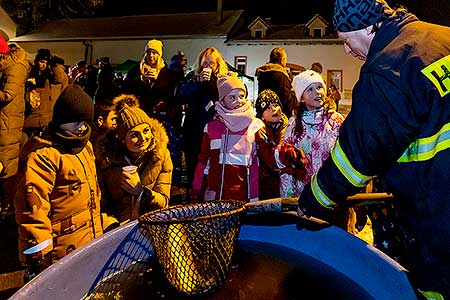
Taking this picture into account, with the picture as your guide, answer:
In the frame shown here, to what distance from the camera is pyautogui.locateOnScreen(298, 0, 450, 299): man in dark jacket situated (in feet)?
4.91

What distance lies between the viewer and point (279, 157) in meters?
3.47

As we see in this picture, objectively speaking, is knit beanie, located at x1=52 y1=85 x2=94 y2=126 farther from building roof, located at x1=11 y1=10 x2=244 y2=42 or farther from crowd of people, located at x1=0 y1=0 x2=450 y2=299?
building roof, located at x1=11 y1=10 x2=244 y2=42

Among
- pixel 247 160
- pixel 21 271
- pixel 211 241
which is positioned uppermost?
pixel 247 160

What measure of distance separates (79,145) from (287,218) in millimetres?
1389

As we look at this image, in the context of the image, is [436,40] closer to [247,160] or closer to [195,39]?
[247,160]

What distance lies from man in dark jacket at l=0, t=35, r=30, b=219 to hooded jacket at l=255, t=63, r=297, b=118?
3206 mm

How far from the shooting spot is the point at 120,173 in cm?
306

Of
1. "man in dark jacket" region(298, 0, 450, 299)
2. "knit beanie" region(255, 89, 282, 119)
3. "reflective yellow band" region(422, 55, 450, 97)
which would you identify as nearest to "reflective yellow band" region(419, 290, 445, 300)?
"man in dark jacket" region(298, 0, 450, 299)

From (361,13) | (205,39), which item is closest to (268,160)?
(361,13)

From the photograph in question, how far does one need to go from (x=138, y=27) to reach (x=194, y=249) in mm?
21314

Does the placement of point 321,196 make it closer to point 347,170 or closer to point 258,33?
point 347,170

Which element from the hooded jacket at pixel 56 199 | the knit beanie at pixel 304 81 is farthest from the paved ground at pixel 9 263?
the knit beanie at pixel 304 81

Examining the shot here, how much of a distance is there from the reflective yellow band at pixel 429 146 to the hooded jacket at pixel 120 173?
5.99 ft

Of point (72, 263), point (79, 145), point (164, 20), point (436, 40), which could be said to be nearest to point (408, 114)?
point (436, 40)
